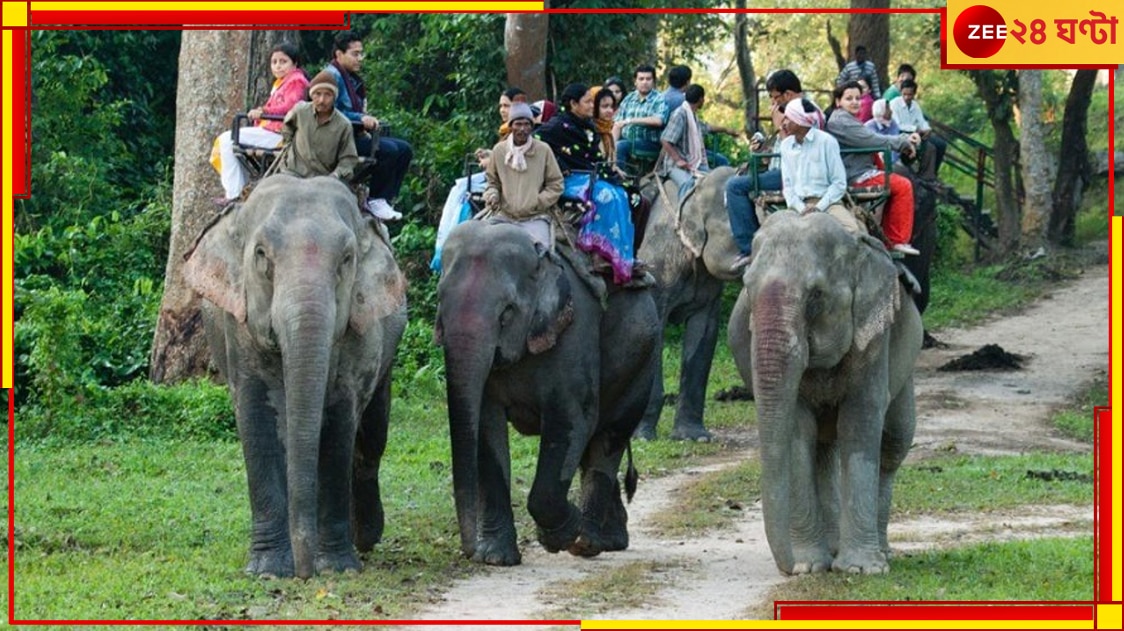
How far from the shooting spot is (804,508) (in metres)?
10.4

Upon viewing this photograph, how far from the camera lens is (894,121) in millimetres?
17406

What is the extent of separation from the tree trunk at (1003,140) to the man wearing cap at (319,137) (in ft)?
70.0

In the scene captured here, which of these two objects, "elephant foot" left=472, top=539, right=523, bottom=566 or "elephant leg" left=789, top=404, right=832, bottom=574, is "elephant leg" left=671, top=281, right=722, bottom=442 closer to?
"elephant foot" left=472, top=539, right=523, bottom=566

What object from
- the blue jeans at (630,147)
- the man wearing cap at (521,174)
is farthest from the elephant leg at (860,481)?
the blue jeans at (630,147)

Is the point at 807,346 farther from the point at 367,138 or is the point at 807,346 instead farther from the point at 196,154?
the point at 196,154

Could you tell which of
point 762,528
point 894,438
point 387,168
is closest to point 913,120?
point 762,528

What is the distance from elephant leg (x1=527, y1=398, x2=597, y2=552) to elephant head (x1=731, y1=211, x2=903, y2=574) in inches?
38.7

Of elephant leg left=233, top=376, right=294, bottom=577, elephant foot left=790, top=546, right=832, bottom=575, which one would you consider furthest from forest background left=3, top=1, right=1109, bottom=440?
elephant foot left=790, top=546, right=832, bottom=575

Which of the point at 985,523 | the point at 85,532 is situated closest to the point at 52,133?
the point at 85,532

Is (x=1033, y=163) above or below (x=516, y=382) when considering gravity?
above

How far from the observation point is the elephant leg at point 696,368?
16.2m

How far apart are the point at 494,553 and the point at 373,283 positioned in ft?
4.85

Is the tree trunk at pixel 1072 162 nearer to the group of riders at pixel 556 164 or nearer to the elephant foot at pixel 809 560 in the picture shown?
the group of riders at pixel 556 164

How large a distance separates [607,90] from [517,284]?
2.50 m
